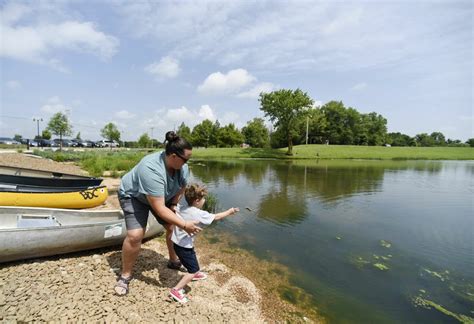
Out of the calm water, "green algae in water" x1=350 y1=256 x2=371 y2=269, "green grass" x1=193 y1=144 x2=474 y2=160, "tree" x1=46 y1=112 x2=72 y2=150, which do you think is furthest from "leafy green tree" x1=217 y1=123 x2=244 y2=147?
"green algae in water" x1=350 y1=256 x2=371 y2=269

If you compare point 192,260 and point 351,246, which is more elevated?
point 192,260

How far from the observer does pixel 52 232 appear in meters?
4.30

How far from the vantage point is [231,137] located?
66875 mm

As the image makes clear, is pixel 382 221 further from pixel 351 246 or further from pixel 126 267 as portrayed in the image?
pixel 126 267

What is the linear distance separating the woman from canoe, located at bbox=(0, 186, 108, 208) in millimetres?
4401

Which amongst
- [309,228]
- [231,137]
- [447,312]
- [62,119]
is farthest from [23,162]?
[231,137]

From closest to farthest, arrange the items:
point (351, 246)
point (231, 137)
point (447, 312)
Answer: point (447, 312) < point (351, 246) < point (231, 137)

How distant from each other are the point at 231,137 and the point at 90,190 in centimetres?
5939

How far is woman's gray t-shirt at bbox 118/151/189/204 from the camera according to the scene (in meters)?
3.26

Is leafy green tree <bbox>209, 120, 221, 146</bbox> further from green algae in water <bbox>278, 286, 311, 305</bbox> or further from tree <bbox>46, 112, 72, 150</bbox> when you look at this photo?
green algae in water <bbox>278, 286, 311, 305</bbox>

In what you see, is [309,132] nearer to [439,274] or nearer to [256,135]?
[256,135]

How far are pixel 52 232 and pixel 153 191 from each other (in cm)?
243

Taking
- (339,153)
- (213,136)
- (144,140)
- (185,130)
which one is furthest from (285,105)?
(144,140)

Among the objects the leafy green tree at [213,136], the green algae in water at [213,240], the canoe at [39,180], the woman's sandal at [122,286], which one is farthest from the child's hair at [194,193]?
the leafy green tree at [213,136]
